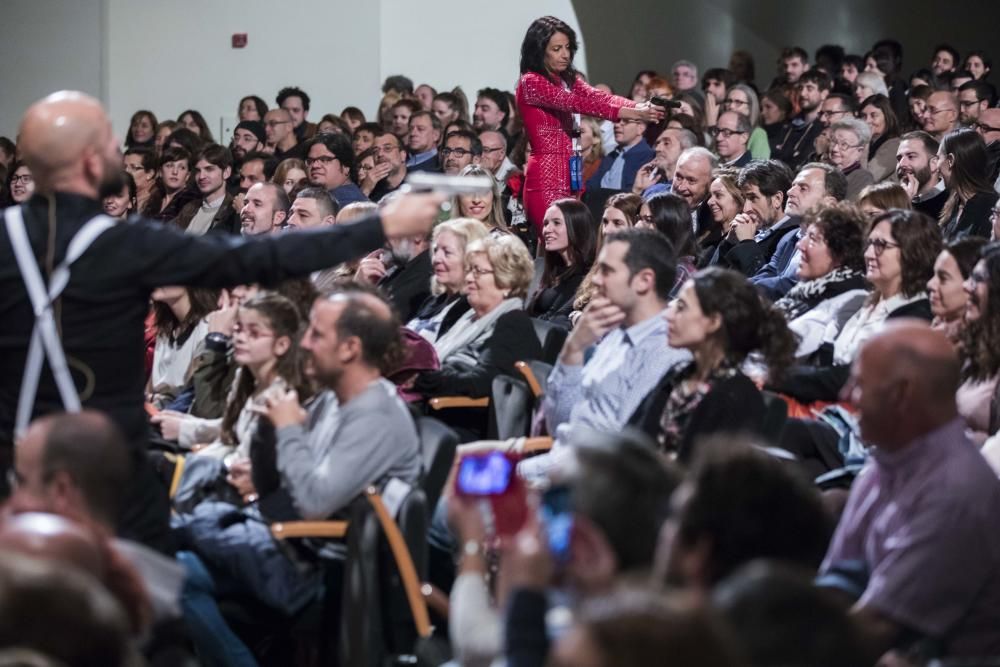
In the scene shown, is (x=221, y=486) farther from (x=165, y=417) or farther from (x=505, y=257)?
(x=505, y=257)

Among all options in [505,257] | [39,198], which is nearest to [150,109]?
[505,257]

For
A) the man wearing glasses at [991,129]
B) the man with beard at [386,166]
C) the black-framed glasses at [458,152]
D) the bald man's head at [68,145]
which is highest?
the bald man's head at [68,145]

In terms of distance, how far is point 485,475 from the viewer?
6.84ft

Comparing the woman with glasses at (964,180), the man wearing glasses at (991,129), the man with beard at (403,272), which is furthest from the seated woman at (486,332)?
the man wearing glasses at (991,129)

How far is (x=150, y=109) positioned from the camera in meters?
11.7

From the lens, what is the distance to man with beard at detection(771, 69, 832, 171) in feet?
28.1

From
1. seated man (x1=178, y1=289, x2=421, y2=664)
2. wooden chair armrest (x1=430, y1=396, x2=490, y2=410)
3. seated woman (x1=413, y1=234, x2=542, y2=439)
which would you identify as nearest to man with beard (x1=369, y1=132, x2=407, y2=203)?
seated woman (x1=413, y1=234, x2=542, y2=439)

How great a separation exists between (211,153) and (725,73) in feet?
12.7

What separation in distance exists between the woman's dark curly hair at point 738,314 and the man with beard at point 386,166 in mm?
4655

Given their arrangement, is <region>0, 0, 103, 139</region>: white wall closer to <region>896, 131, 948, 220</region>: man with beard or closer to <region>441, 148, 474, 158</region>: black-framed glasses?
<region>441, 148, 474, 158</region>: black-framed glasses

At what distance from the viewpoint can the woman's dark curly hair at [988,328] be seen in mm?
3508

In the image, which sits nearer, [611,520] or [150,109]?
[611,520]

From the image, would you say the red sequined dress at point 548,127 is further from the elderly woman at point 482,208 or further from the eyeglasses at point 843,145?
the eyeglasses at point 843,145

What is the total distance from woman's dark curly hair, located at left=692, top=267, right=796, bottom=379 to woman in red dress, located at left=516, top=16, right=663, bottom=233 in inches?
113
